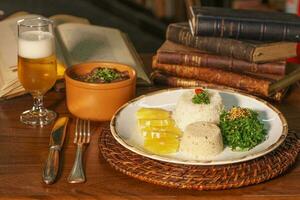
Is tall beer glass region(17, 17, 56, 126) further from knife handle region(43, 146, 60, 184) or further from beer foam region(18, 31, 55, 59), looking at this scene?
knife handle region(43, 146, 60, 184)

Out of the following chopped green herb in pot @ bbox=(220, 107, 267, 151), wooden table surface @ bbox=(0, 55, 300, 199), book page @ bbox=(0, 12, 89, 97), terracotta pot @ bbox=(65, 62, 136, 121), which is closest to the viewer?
wooden table surface @ bbox=(0, 55, 300, 199)

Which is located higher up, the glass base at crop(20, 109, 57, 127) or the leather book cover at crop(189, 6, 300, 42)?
the leather book cover at crop(189, 6, 300, 42)

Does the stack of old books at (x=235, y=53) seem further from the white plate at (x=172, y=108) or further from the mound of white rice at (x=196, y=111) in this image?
the mound of white rice at (x=196, y=111)

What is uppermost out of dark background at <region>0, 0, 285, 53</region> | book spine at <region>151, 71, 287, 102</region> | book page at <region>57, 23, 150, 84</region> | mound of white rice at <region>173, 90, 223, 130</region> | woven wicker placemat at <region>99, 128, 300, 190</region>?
mound of white rice at <region>173, 90, 223, 130</region>

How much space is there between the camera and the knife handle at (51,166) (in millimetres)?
1011

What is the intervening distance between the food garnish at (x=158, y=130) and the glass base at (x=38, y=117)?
0.19 metres

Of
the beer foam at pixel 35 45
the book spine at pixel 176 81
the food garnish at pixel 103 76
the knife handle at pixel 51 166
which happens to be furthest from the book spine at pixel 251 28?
the knife handle at pixel 51 166

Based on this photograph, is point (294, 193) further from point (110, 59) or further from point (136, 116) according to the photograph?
point (110, 59)

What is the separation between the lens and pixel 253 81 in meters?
1.38

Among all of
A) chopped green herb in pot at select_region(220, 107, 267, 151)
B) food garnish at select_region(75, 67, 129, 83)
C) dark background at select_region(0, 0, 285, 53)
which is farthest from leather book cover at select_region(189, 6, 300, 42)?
dark background at select_region(0, 0, 285, 53)

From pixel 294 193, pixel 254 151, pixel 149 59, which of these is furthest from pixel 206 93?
pixel 149 59

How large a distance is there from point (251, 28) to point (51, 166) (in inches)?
24.0

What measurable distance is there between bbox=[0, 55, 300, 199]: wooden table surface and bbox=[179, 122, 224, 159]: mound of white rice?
9 centimetres

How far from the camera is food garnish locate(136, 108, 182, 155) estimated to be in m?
1.08
